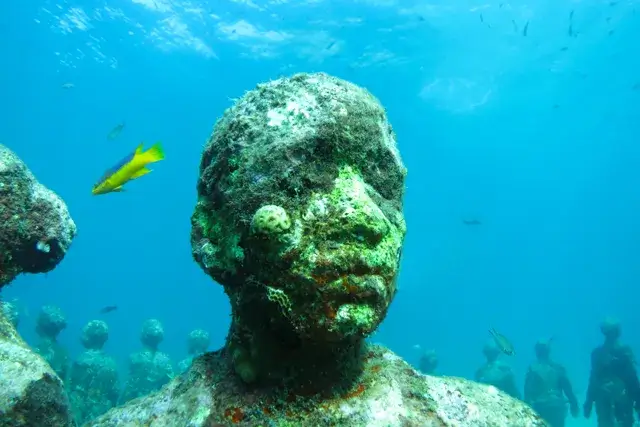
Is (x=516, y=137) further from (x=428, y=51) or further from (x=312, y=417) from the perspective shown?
(x=312, y=417)

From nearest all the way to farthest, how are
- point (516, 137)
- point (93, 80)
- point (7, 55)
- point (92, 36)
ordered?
1. point (92, 36)
2. point (7, 55)
3. point (93, 80)
4. point (516, 137)

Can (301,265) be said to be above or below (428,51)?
below

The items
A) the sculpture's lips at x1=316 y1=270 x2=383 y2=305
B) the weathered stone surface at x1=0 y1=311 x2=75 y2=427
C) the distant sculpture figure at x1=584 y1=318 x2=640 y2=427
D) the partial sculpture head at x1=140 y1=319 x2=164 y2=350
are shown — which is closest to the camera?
the sculpture's lips at x1=316 y1=270 x2=383 y2=305

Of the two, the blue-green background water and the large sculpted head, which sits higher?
the blue-green background water

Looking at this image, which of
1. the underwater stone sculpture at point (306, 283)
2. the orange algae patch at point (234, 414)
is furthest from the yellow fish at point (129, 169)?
the orange algae patch at point (234, 414)

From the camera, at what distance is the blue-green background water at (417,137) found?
33.0m

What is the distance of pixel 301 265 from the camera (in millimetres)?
2053

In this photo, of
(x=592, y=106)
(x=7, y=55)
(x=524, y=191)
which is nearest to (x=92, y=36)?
(x=7, y=55)

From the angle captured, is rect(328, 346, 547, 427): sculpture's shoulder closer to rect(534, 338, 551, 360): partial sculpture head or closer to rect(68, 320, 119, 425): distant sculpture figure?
rect(68, 320, 119, 425): distant sculpture figure

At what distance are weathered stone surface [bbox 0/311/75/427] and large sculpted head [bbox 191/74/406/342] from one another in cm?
149

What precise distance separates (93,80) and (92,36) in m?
12.6

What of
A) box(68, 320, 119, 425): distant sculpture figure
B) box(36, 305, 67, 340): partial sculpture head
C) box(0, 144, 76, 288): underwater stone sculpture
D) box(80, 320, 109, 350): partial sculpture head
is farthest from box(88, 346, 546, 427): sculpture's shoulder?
box(80, 320, 109, 350): partial sculpture head

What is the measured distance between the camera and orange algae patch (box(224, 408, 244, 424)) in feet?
7.17

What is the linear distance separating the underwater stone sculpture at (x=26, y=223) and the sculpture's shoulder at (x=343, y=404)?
80.6 inches
